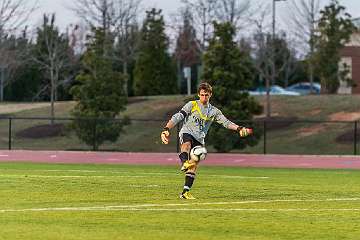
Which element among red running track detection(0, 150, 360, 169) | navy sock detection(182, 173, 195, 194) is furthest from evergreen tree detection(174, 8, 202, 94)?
navy sock detection(182, 173, 195, 194)

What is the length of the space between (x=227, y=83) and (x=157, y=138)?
8214 mm

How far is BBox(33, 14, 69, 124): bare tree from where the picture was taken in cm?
5953

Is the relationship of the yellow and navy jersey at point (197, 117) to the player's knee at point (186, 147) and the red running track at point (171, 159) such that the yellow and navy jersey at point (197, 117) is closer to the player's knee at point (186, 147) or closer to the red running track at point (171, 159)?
the player's knee at point (186, 147)

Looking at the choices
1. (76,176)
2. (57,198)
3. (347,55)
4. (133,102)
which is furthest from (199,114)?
(347,55)

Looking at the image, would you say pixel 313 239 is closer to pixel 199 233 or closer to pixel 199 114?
pixel 199 233

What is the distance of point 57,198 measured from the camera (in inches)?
612

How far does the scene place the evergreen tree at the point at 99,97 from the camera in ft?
146

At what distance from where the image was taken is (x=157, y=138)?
1967 inches

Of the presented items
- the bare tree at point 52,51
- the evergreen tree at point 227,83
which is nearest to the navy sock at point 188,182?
the evergreen tree at point 227,83

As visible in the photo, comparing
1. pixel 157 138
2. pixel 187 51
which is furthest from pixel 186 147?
pixel 187 51

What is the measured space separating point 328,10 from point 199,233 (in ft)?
166

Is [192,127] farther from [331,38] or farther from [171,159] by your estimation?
[331,38]

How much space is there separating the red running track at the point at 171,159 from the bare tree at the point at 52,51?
66.6 ft

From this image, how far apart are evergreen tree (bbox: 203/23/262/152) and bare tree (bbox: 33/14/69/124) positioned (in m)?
15.9
